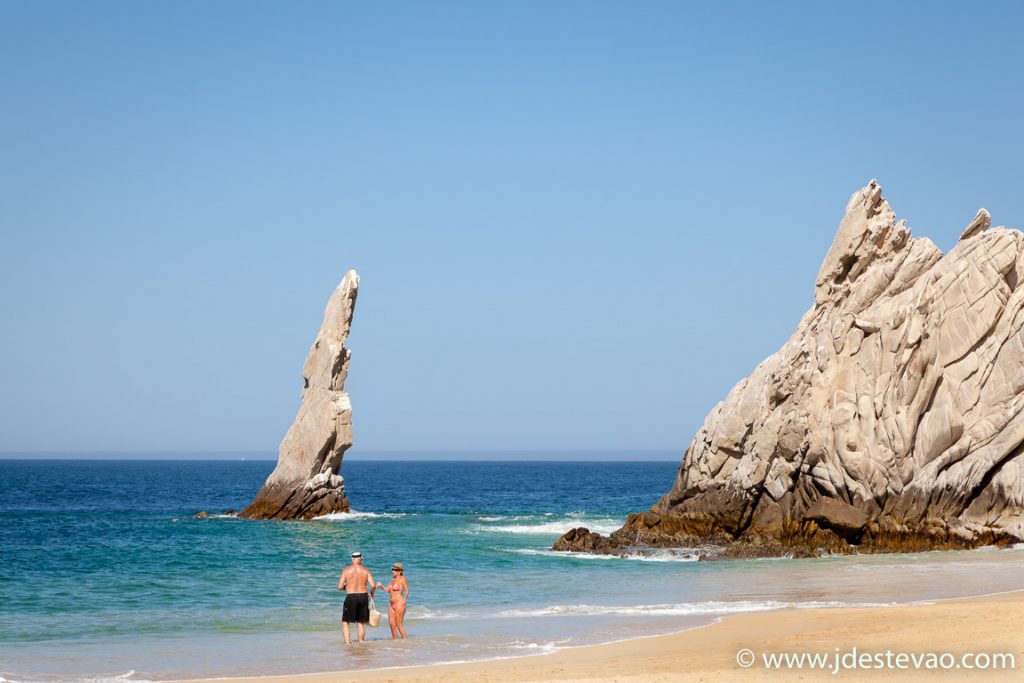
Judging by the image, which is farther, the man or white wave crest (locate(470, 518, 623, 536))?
white wave crest (locate(470, 518, 623, 536))

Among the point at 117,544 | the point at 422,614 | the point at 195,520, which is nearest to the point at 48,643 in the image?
the point at 422,614

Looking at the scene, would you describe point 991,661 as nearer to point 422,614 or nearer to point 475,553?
point 422,614

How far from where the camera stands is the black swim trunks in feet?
71.8

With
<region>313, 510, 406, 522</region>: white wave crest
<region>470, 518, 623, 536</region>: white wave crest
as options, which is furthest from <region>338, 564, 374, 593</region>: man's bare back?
<region>313, 510, 406, 522</region>: white wave crest

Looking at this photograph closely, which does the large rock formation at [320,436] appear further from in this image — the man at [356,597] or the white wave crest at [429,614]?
the man at [356,597]

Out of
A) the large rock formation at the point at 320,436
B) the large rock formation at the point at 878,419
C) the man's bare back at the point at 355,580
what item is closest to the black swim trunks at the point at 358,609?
the man's bare back at the point at 355,580

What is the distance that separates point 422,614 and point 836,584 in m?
10.8

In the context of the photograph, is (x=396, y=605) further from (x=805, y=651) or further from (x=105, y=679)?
(x=805, y=651)

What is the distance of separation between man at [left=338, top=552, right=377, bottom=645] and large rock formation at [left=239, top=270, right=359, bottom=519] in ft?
122

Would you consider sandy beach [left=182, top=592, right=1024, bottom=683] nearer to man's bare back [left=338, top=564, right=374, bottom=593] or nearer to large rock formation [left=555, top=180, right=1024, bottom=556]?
man's bare back [left=338, top=564, right=374, bottom=593]

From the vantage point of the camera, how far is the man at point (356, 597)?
21703mm

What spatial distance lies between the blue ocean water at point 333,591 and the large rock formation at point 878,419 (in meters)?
2.52

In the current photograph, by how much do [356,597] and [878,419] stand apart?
24.7 meters

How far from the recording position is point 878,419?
40781 millimetres
